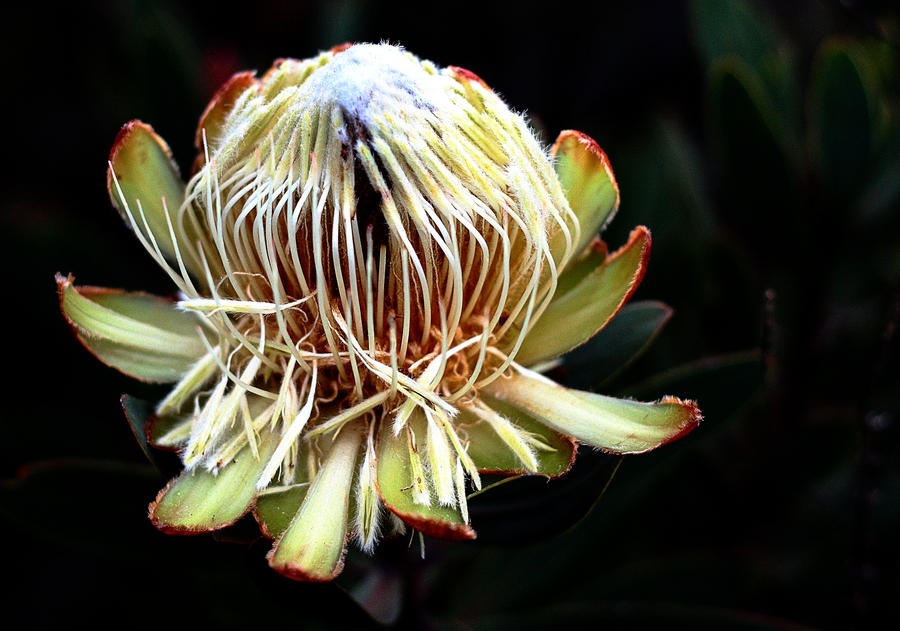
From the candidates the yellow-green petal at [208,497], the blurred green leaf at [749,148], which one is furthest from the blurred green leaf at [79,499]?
the blurred green leaf at [749,148]

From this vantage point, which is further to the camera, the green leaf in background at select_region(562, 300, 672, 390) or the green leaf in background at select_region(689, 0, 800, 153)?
the green leaf in background at select_region(689, 0, 800, 153)

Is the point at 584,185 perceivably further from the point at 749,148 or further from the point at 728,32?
the point at 728,32

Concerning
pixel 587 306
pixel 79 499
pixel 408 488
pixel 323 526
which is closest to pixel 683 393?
pixel 587 306

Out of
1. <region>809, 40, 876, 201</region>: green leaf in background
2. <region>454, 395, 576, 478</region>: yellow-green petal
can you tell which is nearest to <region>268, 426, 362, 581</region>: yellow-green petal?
Result: <region>454, 395, 576, 478</region>: yellow-green petal

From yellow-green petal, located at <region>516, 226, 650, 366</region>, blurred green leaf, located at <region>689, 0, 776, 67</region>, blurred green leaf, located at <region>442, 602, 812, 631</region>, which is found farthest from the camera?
blurred green leaf, located at <region>689, 0, 776, 67</region>

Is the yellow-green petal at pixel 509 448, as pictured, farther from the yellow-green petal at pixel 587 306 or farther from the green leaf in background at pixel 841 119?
the green leaf in background at pixel 841 119

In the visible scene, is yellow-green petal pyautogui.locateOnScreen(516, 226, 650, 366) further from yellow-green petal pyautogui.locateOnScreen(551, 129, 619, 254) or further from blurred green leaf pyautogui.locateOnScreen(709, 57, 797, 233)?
blurred green leaf pyautogui.locateOnScreen(709, 57, 797, 233)

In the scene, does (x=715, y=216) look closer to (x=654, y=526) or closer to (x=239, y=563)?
(x=654, y=526)
